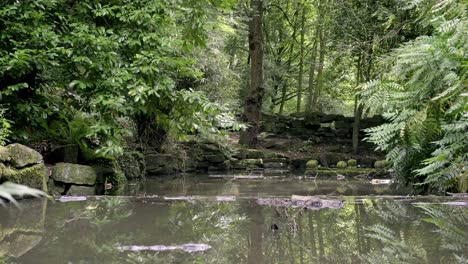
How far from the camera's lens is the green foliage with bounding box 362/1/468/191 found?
5.05 meters

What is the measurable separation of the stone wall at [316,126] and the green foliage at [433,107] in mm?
9360

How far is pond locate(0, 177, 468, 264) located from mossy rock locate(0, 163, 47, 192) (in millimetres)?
379

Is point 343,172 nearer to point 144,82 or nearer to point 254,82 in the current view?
point 254,82

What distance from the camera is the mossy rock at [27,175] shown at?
14.4 feet

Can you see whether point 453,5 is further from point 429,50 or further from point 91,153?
point 91,153

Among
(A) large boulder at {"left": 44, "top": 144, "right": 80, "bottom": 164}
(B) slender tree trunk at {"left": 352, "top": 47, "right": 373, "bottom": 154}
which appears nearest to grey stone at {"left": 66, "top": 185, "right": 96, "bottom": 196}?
(A) large boulder at {"left": 44, "top": 144, "right": 80, "bottom": 164}

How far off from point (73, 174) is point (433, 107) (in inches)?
181

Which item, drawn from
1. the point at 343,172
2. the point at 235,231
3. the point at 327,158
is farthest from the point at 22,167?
the point at 327,158

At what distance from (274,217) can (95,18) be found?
4.34 metres

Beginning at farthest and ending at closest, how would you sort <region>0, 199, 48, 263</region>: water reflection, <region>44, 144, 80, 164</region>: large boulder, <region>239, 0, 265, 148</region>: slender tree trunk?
<region>239, 0, 265, 148</region>: slender tree trunk, <region>44, 144, 80, 164</region>: large boulder, <region>0, 199, 48, 263</region>: water reflection

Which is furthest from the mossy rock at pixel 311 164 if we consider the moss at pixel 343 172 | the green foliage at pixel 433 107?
the green foliage at pixel 433 107

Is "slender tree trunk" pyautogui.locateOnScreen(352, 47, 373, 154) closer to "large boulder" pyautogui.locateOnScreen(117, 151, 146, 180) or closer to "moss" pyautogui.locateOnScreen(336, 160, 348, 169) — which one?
"moss" pyautogui.locateOnScreen(336, 160, 348, 169)

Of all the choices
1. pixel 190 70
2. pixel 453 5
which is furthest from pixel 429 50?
pixel 190 70

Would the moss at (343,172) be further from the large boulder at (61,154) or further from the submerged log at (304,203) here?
the submerged log at (304,203)
